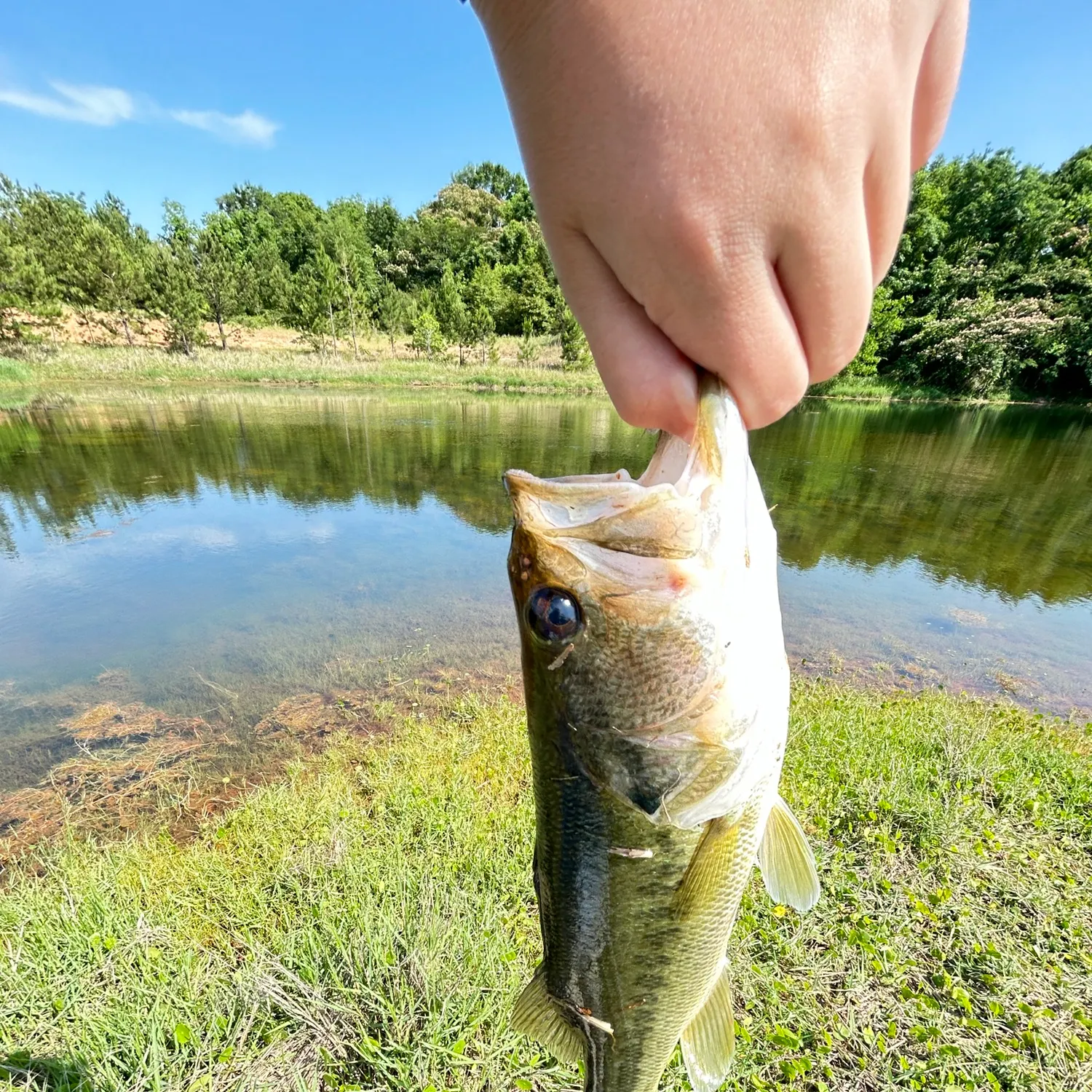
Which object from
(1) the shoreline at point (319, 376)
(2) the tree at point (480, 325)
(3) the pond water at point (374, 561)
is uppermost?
(2) the tree at point (480, 325)

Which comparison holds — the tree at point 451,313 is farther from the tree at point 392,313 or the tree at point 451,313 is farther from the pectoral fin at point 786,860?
the pectoral fin at point 786,860

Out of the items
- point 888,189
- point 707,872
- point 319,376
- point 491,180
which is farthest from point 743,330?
point 491,180

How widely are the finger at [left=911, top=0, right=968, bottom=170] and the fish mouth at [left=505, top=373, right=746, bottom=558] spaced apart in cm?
49

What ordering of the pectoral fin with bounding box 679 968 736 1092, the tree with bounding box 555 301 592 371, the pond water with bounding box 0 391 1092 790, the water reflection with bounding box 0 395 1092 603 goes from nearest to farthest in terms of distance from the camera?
the pectoral fin with bounding box 679 968 736 1092, the pond water with bounding box 0 391 1092 790, the water reflection with bounding box 0 395 1092 603, the tree with bounding box 555 301 592 371

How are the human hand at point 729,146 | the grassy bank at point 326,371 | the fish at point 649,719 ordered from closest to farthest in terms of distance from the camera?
the human hand at point 729,146
the fish at point 649,719
the grassy bank at point 326,371

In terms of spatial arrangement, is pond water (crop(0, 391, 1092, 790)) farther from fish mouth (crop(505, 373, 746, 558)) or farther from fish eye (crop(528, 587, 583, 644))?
fish mouth (crop(505, 373, 746, 558))

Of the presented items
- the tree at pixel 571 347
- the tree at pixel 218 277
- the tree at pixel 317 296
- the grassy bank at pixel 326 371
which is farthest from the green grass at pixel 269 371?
the tree at pixel 218 277

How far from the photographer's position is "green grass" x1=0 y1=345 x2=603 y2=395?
3234cm

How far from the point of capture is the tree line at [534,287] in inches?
1476

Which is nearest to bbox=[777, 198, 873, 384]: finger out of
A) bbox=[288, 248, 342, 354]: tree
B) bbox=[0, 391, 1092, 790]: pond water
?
bbox=[0, 391, 1092, 790]: pond water

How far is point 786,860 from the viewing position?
1722 millimetres

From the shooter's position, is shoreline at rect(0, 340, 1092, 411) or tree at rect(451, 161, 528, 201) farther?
tree at rect(451, 161, 528, 201)

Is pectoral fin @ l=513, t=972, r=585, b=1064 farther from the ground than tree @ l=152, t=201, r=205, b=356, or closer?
closer

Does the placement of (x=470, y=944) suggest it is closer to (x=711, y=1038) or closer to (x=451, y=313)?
(x=711, y=1038)
